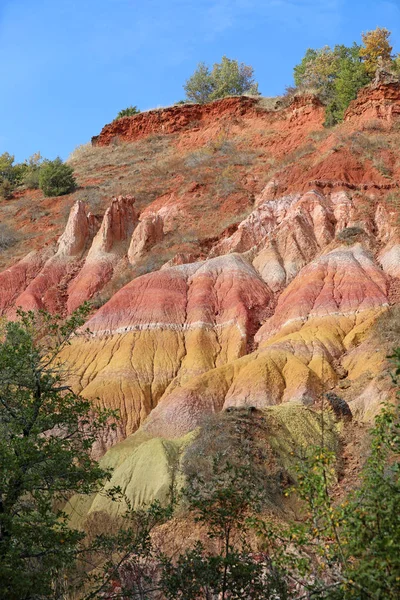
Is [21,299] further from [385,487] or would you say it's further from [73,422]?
[385,487]

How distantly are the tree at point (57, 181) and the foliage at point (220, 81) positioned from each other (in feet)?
76.6

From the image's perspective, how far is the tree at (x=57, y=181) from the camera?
61344 mm

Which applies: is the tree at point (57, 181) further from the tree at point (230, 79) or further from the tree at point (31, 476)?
the tree at point (31, 476)

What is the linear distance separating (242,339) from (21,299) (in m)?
14.8

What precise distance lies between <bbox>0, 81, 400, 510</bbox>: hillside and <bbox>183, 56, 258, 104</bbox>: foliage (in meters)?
17.6

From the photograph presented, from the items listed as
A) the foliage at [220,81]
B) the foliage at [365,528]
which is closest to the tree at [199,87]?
the foliage at [220,81]

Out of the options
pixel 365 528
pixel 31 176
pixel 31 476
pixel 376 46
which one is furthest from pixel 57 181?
pixel 365 528

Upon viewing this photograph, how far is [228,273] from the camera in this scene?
37.1m

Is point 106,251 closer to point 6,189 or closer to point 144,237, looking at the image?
point 144,237

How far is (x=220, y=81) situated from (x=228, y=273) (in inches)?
1914

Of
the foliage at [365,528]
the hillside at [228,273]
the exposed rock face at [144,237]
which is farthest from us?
the exposed rock face at [144,237]

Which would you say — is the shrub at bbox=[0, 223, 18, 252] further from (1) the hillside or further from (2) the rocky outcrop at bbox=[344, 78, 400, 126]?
(2) the rocky outcrop at bbox=[344, 78, 400, 126]

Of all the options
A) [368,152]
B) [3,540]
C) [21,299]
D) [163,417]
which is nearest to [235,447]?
[163,417]

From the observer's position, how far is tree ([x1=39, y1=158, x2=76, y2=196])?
61.3 m
